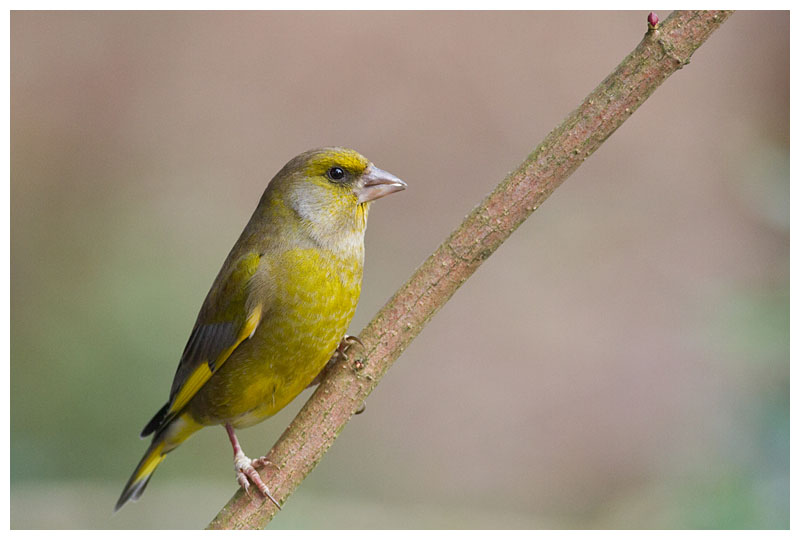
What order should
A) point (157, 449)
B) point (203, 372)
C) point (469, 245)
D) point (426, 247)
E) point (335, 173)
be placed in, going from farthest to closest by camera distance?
point (426, 247) → point (157, 449) → point (203, 372) → point (335, 173) → point (469, 245)

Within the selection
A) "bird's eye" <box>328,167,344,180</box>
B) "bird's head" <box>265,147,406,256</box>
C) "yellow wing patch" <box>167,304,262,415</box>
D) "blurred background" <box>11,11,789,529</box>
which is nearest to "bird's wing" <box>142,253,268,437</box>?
"yellow wing patch" <box>167,304,262,415</box>

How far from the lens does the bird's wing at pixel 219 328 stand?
297 cm

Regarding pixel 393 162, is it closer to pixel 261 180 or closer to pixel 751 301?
pixel 261 180

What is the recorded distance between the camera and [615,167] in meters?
6.15

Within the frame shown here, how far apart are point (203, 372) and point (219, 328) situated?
188mm

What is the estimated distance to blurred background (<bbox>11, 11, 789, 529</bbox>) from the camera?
4375 millimetres

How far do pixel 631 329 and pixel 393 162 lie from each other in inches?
80.4

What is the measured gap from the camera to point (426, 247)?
5941mm

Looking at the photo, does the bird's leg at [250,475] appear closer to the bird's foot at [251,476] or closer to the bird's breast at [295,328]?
the bird's foot at [251,476]

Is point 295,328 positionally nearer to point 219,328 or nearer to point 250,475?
point 219,328

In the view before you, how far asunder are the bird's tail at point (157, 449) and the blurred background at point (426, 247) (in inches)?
18.6

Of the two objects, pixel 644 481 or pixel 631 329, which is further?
pixel 631 329

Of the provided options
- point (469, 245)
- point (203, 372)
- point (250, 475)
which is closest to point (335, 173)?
point (469, 245)
